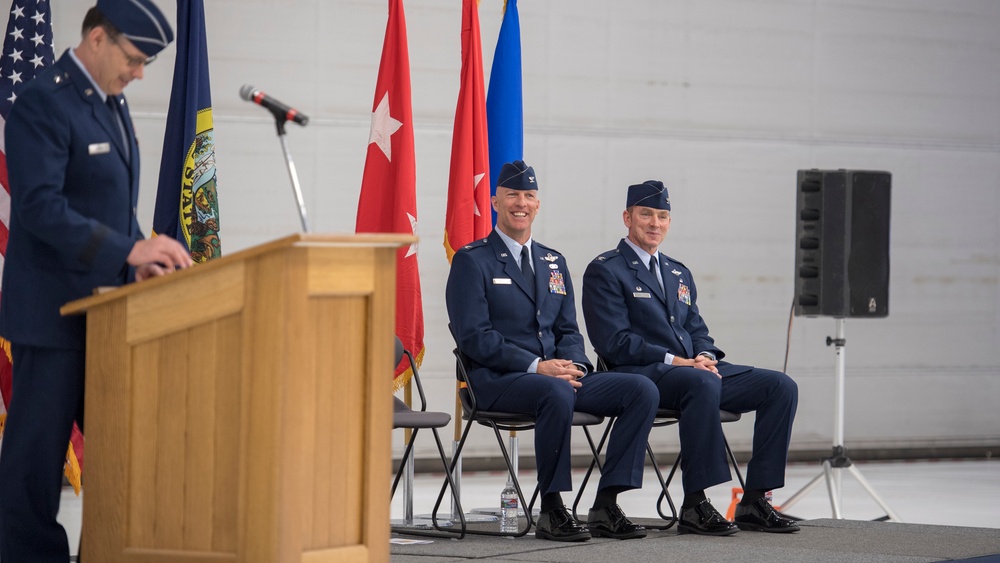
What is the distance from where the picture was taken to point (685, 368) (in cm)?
484

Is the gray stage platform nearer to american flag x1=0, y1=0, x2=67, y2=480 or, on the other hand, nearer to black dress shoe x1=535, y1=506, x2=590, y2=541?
black dress shoe x1=535, y1=506, x2=590, y2=541

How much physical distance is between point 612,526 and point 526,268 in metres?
1.08

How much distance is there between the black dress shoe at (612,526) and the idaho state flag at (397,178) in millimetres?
1254

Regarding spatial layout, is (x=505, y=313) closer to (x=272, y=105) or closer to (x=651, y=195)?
(x=651, y=195)

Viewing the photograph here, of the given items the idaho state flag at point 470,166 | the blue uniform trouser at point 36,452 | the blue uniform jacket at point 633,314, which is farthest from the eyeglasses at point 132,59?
the idaho state flag at point 470,166

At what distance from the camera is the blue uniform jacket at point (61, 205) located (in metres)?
2.65

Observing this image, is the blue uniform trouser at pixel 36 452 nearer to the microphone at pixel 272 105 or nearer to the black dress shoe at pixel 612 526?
the microphone at pixel 272 105

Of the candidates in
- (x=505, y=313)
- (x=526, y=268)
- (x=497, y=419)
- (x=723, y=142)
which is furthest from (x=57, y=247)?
(x=723, y=142)

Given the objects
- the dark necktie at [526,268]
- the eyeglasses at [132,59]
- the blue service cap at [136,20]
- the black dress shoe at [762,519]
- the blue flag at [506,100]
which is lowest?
the black dress shoe at [762,519]

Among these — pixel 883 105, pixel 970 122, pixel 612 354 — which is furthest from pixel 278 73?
pixel 970 122

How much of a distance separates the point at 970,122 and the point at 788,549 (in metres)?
5.74

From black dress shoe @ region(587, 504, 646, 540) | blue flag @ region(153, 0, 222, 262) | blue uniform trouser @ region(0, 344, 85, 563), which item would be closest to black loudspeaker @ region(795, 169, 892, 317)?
black dress shoe @ region(587, 504, 646, 540)

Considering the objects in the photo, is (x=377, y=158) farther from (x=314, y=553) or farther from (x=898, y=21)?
(x=898, y=21)

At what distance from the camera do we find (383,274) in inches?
102
